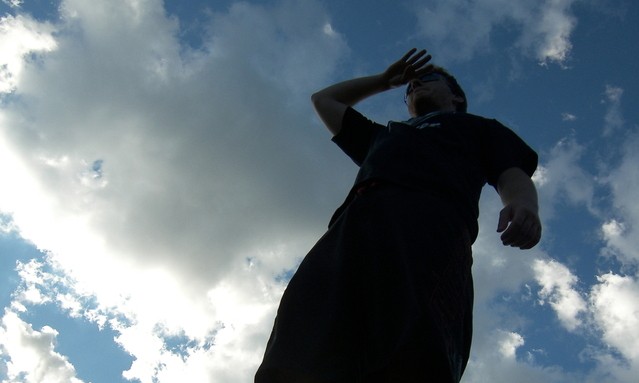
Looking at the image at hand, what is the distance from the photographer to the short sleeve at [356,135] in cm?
396

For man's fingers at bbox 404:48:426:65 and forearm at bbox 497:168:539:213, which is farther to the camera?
man's fingers at bbox 404:48:426:65

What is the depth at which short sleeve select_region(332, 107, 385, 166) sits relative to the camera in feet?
13.0

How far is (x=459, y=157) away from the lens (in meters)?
3.46

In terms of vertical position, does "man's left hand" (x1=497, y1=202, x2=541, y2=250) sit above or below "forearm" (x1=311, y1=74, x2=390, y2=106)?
below

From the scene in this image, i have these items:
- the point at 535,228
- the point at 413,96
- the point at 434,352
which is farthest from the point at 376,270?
the point at 413,96

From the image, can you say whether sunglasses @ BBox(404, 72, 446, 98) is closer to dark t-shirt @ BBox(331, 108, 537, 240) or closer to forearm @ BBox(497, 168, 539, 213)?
dark t-shirt @ BBox(331, 108, 537, 240)

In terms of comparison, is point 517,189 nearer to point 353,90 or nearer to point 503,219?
point 503,219

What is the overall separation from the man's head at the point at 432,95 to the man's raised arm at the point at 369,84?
4.5 inches

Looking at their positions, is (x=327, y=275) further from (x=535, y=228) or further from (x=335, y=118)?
(x=335, y=118)

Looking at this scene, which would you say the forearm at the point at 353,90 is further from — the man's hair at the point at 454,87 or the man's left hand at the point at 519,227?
the man's left hand at the point at 519,227

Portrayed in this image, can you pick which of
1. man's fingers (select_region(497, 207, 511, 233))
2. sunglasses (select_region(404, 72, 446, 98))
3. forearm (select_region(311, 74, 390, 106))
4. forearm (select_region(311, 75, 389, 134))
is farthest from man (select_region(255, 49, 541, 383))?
sunglasses (select_region(404, 72, 446, 98))

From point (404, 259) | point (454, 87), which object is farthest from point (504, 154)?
point (454, 87)

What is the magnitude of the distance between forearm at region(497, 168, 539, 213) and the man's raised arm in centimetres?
123

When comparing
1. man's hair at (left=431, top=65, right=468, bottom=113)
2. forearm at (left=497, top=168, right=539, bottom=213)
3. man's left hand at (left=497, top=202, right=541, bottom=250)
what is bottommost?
man's left hand at (left=497, top=202, right=541, bottom=250)
